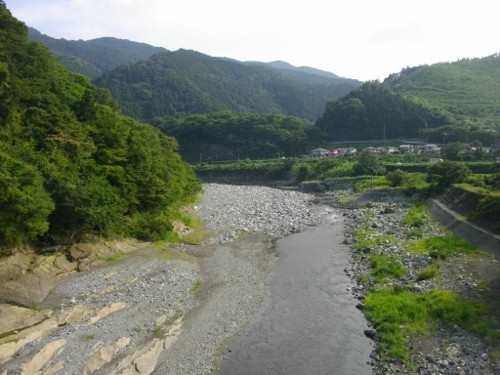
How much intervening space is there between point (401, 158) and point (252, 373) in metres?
84.3

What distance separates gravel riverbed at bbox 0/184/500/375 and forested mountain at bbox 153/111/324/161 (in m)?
95.9

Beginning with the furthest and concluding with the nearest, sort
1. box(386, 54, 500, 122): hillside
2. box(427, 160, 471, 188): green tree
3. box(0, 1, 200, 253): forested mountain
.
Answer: box(386, 54, 500, 122): hillside → box(427, 160, 471, 188): green tree → box(0, 1, 200, 253): forested mountain

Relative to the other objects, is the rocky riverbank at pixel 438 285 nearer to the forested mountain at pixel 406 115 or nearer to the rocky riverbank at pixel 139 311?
the rocky riverbank at pixel 139 311

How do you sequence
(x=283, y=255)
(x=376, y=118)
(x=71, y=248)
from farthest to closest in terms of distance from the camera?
(x=376, y=118)
(x=283, y=255)
(x=71, y=248)

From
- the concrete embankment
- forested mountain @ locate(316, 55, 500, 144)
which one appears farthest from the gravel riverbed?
forested mountain @ locate(316, 55, 500, 144)

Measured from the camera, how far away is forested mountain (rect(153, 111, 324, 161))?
132 metres

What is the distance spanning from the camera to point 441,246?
30094mm

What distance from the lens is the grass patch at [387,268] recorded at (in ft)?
82.9

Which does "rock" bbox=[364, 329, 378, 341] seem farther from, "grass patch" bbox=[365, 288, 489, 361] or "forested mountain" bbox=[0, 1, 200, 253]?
"forested mountain" bbox=[0, 1, 200, 253]

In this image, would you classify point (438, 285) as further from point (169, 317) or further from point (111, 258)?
point (111, 258)

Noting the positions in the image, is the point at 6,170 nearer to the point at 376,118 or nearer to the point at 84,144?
the point at 84,144

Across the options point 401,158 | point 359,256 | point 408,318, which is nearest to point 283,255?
point 359,256

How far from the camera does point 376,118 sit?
455 feet

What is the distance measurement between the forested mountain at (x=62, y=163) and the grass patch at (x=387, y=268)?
1683cm
